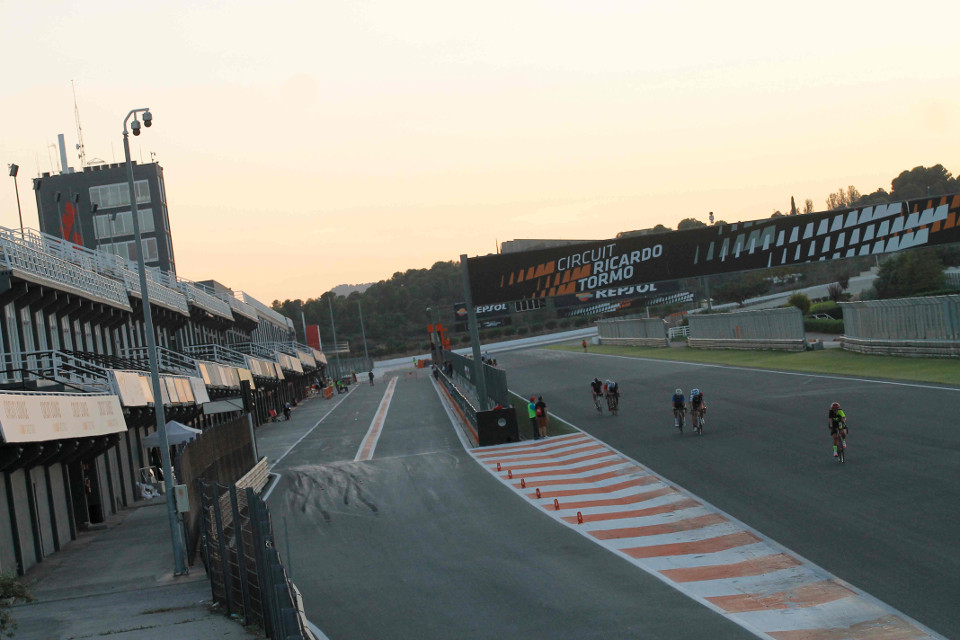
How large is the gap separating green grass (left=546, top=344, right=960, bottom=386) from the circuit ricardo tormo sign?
443cm

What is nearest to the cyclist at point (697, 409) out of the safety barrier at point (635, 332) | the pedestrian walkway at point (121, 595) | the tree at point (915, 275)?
the pedestrian walkway at point (121, 595)

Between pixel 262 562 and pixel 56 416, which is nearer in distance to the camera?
pixel 262 562

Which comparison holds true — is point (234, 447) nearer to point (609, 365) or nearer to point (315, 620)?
point (315, 620)

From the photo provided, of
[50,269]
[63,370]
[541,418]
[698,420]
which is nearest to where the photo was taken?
[63,370]

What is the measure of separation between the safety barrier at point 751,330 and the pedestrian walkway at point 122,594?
35.3m

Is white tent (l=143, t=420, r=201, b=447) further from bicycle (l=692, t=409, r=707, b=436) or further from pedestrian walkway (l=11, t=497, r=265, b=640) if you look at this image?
bicycle (l=692, t=409, r=707, b=436)

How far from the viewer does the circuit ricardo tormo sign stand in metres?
34.6

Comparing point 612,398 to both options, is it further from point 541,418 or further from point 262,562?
point 262,562

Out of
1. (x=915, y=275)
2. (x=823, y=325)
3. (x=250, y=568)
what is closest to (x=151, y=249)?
(x=823, y=325)

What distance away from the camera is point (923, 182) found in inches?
4390

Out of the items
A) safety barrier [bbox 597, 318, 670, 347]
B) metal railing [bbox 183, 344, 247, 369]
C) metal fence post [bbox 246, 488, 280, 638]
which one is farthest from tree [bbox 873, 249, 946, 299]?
metal fence post [bbox 246, 488, 280, 638]

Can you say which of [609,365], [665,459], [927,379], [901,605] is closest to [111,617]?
[901,605]

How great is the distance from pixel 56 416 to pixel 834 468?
51.7 ft

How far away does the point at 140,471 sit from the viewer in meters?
34.2
